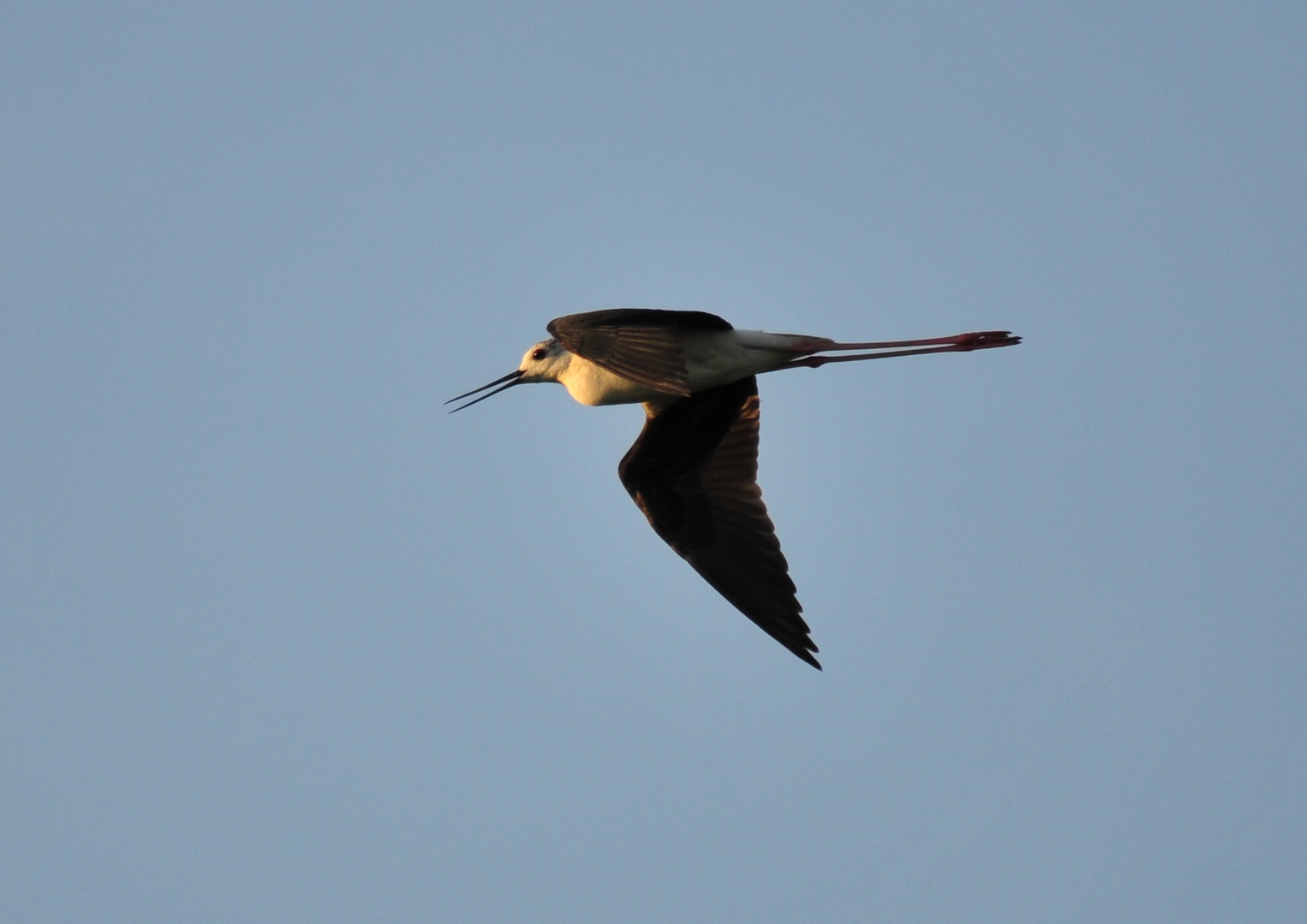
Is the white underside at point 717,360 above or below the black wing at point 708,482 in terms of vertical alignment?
above

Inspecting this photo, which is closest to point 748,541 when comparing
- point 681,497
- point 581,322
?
point 681,497

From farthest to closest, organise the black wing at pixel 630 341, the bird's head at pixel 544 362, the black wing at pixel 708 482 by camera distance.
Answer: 1. the bird's head at pixel 544 362
2. the black wing at pixel 708 482
3. the black wing at pixel 630 341

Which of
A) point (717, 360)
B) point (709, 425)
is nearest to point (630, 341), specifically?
point (717, 360)

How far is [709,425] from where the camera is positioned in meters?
11.9

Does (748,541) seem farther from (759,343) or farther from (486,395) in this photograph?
(486,395)

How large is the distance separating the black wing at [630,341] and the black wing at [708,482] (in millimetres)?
1491

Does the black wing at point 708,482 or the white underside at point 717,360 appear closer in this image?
the white underside at point 717,360

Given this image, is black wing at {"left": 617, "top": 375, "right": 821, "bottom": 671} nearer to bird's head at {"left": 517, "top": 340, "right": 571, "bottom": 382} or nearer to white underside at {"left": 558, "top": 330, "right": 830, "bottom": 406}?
white underside at {"left": 558, "top": 330, "right": 830, "bottom": 406}

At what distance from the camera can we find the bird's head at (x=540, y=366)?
472 inches

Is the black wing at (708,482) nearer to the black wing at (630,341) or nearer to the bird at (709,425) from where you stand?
the bird at (709,425)

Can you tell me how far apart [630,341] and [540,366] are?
2.27 metres

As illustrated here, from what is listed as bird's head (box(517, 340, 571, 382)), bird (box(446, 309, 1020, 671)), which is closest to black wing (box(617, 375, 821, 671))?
bird (box(446, 309, 1020, 671))

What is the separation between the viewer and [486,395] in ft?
40.8

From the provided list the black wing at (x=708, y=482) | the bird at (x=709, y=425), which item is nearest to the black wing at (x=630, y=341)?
the bird at (x=709, y=425)
